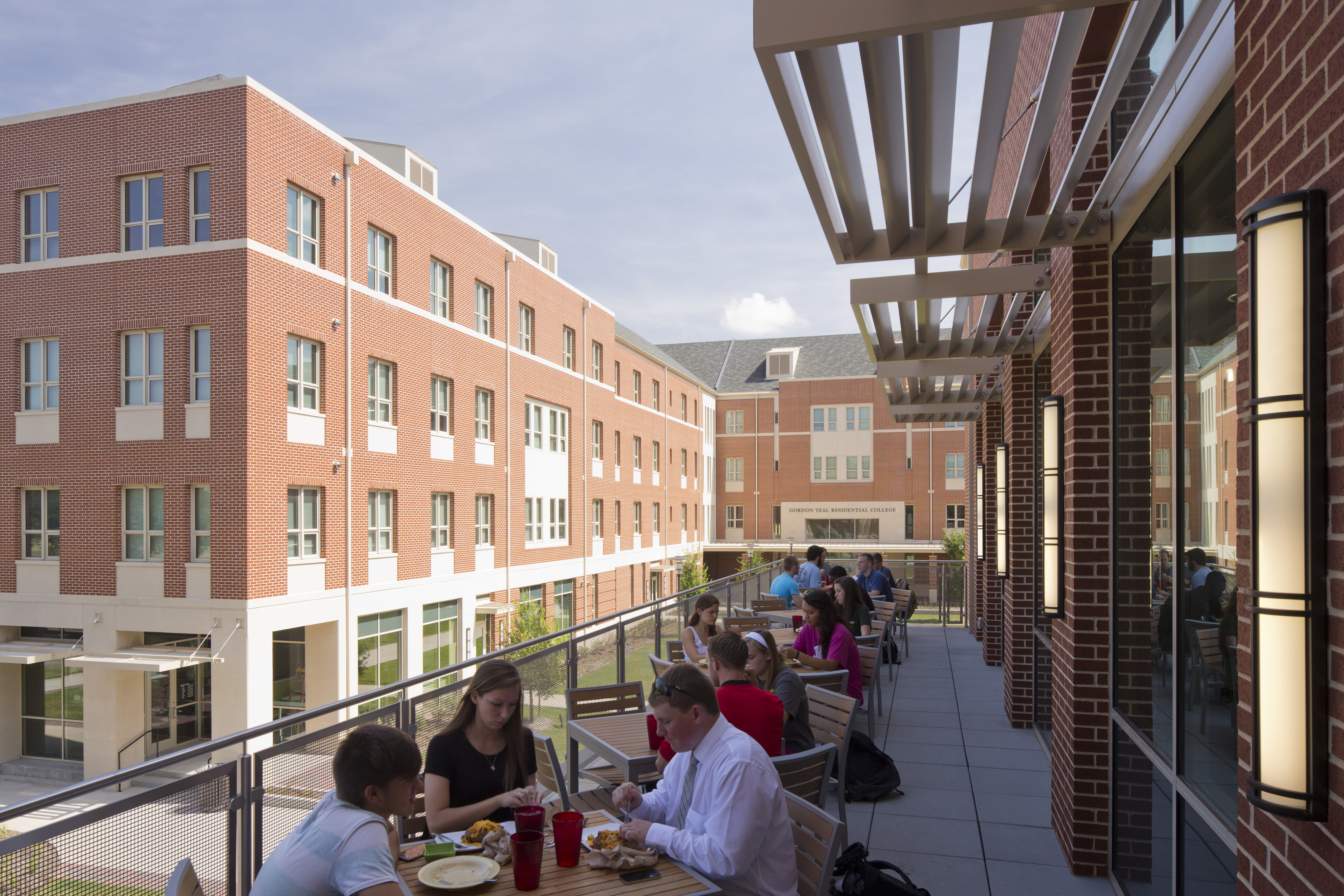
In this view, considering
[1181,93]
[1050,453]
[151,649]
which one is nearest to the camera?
→ [1181,93]

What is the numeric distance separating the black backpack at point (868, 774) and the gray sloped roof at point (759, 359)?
171 ft

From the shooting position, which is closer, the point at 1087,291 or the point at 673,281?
the point at 1087,291

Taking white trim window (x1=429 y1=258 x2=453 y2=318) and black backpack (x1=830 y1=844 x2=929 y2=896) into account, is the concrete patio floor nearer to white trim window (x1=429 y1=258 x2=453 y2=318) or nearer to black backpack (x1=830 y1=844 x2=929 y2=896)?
black backpack (x1=830 y1=844 x2=929 y2=896)

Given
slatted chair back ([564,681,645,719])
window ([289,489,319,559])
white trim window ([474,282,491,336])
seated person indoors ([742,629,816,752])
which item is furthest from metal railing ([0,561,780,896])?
white trim window ([474,282,491,336])

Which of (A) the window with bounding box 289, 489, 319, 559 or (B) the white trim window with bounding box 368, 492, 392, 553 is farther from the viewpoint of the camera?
(B) the white trim window with bounding box 368, 492, 392, 553

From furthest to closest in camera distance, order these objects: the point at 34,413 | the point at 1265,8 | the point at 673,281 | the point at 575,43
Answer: the point at 673,281
the point at 34,413
the point at 575,43
the point at 1265,8

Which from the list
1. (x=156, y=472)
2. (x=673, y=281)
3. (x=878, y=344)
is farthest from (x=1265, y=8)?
(x=673, y=281)

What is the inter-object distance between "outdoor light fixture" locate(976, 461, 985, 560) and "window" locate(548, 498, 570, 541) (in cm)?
2393

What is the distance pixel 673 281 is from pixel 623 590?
48565 mm

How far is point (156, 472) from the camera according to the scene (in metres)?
22.3

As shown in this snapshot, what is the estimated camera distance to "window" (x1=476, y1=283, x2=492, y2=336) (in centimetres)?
3144

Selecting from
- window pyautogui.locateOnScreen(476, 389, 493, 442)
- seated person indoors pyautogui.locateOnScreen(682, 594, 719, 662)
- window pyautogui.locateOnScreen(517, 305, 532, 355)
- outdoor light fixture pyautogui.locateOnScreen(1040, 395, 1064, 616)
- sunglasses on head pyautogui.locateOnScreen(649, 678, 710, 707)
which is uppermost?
window pyautogui.locateOnScreen(517, 305, 532, 355)

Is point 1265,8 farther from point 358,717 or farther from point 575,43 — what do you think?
point 575,43

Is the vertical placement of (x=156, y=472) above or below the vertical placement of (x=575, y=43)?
below
